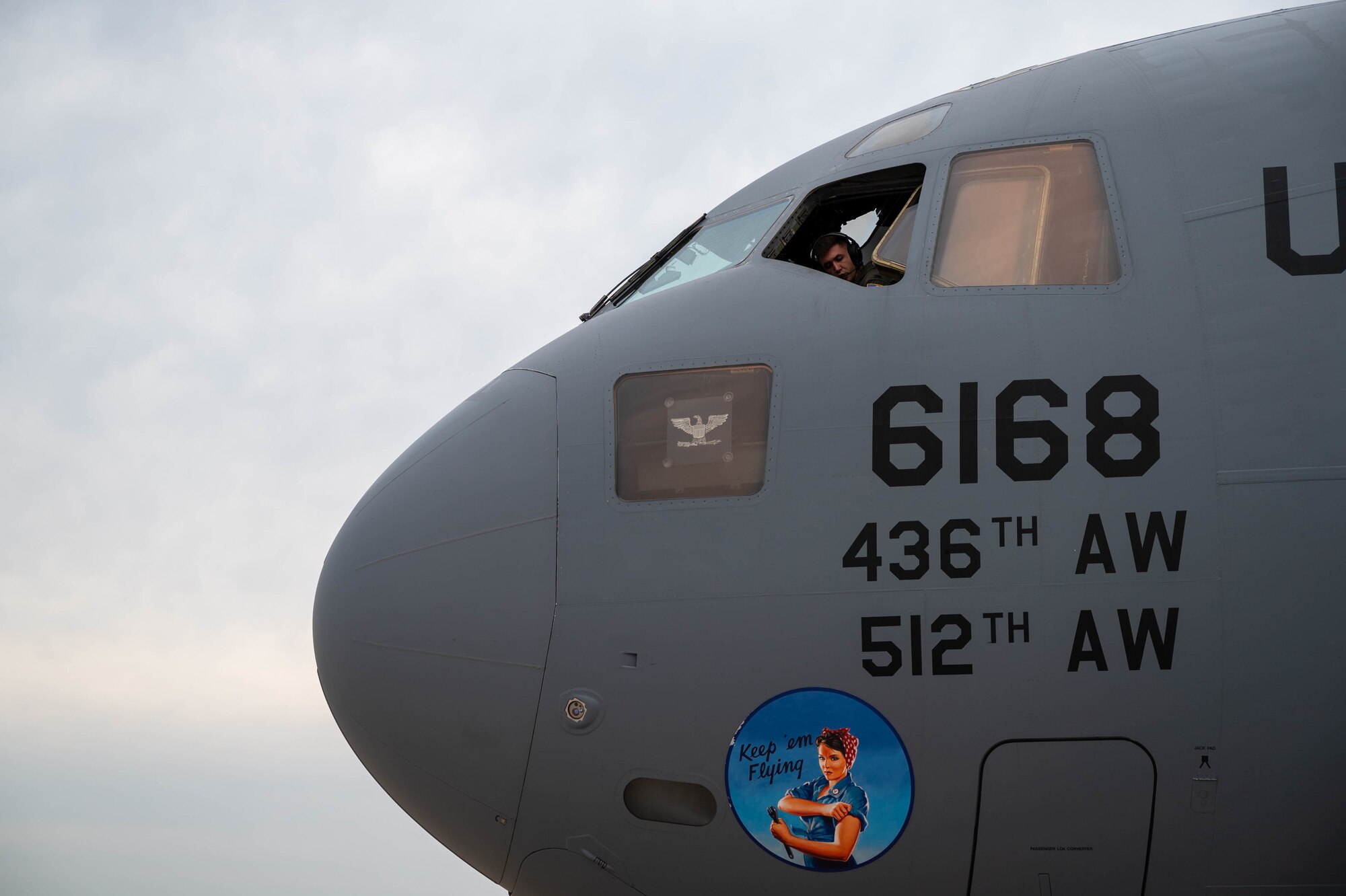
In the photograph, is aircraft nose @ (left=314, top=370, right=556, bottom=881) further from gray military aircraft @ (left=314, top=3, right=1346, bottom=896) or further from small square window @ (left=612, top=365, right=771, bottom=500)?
small square window @ (left=612, top=365, right=771, bottom=500)

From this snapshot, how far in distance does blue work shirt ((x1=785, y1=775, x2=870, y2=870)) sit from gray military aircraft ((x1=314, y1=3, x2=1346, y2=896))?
0.01 m

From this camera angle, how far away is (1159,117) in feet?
23.1

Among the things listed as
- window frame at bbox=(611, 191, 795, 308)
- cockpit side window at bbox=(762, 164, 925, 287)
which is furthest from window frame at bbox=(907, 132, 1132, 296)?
window frame at bbox=(611, 191, 795, 308)

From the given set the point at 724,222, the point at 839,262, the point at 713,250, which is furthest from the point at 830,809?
the point at 724,222

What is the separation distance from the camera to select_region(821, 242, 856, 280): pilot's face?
7.39 metres

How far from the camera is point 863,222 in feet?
25.8

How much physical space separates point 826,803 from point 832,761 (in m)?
0.21

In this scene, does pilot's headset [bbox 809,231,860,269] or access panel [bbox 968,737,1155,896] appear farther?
pilot's headset [bbox 809,231,860,269]

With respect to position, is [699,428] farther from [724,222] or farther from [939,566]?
[724,222]

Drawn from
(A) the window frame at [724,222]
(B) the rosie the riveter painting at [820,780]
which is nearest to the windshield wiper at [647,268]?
(A) the window frame at [724,222]

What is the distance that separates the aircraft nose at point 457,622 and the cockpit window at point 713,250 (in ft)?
4.50

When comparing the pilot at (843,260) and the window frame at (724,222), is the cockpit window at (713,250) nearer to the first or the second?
the window frame at (724,222)

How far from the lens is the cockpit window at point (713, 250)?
25.3 ft

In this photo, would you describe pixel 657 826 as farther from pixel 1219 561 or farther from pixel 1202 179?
pixel 1202 179
